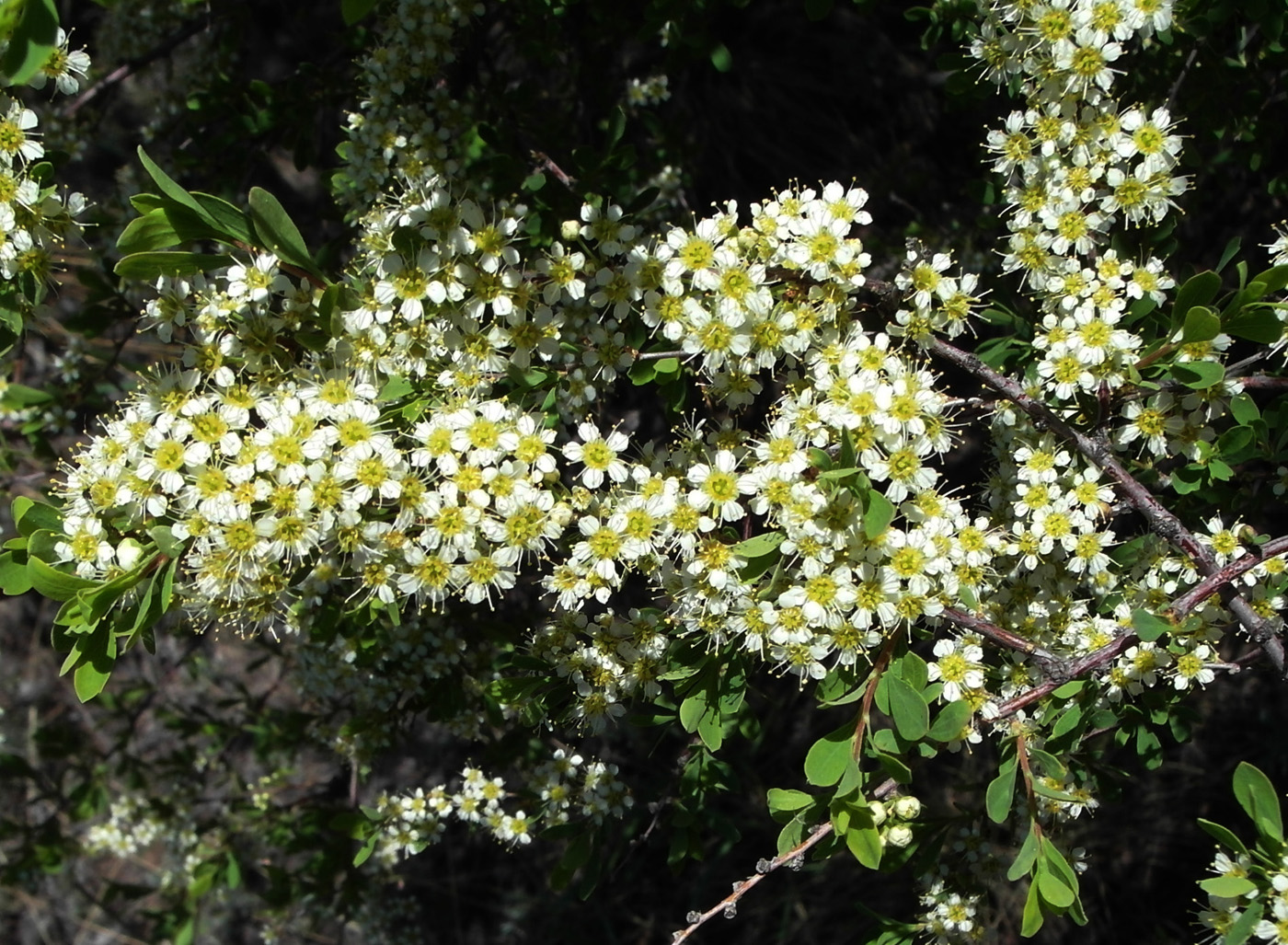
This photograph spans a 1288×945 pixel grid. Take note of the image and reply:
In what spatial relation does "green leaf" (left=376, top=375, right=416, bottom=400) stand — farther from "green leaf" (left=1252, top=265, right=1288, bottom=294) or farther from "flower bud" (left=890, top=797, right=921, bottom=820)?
"green leaf" (left=1252, top=265, right=1288, bottom=294)

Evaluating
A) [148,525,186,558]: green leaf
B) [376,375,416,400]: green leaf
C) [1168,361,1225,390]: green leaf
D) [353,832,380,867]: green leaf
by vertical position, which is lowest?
[1168,361,1225,390]: green leaf

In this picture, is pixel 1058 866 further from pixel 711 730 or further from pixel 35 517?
pixel 35 517

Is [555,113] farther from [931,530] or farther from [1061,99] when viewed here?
[931,530]

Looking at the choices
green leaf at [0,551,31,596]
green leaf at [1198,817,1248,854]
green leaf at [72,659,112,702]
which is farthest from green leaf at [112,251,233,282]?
green leaf at [1198,817,1248,854]

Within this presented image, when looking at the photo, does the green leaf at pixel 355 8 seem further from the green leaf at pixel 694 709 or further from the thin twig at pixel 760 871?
the thin twig at pixel 760 871

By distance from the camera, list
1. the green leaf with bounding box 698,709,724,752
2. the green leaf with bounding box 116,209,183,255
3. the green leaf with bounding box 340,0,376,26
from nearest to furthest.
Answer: the green leaf with bounding box 340,0,376,26, the green leaf with bounding box 116,209,183,255, the green leaf with bounding box 698,709,724,752

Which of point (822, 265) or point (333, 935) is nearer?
point (822, 265)

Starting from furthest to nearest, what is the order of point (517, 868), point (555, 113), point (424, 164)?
point (517, 868) → point (555, 113) → point (424, 164)

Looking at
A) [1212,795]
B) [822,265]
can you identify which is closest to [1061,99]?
[822,265]
